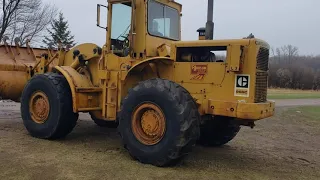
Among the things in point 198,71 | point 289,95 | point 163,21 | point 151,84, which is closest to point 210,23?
point 163,21

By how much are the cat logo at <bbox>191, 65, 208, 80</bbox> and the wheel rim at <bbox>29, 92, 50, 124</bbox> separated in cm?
303

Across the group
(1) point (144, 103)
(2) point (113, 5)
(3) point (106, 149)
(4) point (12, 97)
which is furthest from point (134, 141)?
(4) point (12, 97)

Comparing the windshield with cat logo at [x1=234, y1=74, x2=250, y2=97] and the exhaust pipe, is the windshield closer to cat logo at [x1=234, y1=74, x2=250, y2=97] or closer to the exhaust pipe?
the exhaust pipe

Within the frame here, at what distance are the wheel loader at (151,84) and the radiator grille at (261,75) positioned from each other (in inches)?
0.6

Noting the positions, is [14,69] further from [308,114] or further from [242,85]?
[308,114]

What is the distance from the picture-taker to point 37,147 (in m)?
7.03

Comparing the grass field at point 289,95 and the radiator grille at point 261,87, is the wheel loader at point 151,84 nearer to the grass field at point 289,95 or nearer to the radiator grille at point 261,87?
the radiator grille at point 261,87

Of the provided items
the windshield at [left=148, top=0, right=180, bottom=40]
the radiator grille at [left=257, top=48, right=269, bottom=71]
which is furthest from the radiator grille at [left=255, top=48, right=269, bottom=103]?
the windshield at [left=148, top=0, right=180, bottom=40]

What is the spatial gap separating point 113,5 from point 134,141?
277cm

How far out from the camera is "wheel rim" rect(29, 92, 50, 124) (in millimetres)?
7777

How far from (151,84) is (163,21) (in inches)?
75.9

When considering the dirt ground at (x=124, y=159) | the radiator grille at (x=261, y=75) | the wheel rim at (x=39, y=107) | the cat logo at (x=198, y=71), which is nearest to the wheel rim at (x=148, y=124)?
the dirt ground at (x=124, y=159)

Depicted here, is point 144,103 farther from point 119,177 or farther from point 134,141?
point 119,177

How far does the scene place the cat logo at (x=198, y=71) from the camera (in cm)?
626
